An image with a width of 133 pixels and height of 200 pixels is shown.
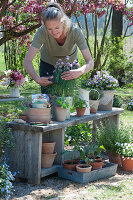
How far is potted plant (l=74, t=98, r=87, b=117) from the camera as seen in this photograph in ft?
12.2

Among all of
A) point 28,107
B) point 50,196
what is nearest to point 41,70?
point 28,107

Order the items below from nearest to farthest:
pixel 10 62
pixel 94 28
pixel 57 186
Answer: pixel 57 186 < pixel 94 28 < pixel 10 62

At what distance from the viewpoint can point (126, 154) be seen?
3.83m

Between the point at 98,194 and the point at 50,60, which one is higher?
the point at 50,60

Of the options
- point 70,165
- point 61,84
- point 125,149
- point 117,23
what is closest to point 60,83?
point 61,84

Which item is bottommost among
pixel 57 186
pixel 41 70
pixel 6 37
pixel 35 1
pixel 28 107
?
pixel 57 186

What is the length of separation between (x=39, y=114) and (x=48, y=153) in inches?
15.6

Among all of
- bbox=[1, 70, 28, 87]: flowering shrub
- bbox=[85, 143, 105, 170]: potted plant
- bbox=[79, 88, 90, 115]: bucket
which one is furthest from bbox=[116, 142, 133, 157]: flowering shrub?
bbox=[1, 70, 28, 87]: flowering shrub

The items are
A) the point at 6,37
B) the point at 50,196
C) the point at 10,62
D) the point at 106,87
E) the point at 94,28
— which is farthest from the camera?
the point at 10,62

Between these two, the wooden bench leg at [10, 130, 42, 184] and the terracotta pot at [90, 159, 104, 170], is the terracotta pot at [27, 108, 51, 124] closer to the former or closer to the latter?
the wooden bench leg at [10, 130, 42, 184]

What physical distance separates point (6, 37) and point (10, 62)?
24.6 feet

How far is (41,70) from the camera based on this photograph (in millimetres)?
3879

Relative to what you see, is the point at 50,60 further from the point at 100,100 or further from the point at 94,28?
the point at 94,28

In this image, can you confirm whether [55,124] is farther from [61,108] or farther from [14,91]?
[14,91]
